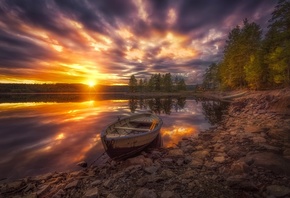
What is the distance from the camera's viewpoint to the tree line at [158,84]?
110 metres

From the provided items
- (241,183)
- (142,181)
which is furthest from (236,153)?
(142,181)

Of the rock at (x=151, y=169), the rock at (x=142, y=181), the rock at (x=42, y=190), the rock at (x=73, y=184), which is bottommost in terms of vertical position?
the rock at (x=42, y=190)

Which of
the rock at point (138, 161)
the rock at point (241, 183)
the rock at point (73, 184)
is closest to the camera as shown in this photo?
the rock at point (241, 183)

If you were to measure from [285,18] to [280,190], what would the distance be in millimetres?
32423

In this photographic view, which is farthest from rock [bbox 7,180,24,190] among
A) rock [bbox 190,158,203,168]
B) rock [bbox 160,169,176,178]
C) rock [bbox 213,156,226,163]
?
rock [bbox 213,156,226,163]

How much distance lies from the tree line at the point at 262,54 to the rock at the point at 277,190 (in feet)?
91.6

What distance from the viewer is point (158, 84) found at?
366 feet

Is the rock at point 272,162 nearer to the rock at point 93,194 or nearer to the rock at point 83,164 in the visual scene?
the rock at point 93,194

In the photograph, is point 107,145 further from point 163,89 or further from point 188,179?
point 163,89

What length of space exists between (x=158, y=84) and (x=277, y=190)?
10827cm

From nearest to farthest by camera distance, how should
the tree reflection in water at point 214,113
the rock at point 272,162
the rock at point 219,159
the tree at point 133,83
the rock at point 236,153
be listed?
the rock at point 272,162
the rock at point 219,159
the rock at point 236,153
the tree reflection in water at point 214,113
the tree at point 133,83

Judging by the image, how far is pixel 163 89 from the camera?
365ft

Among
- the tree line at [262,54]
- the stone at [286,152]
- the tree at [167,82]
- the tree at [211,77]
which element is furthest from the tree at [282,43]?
the tree at [167,82]

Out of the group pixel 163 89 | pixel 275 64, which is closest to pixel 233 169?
pixel 275 64
